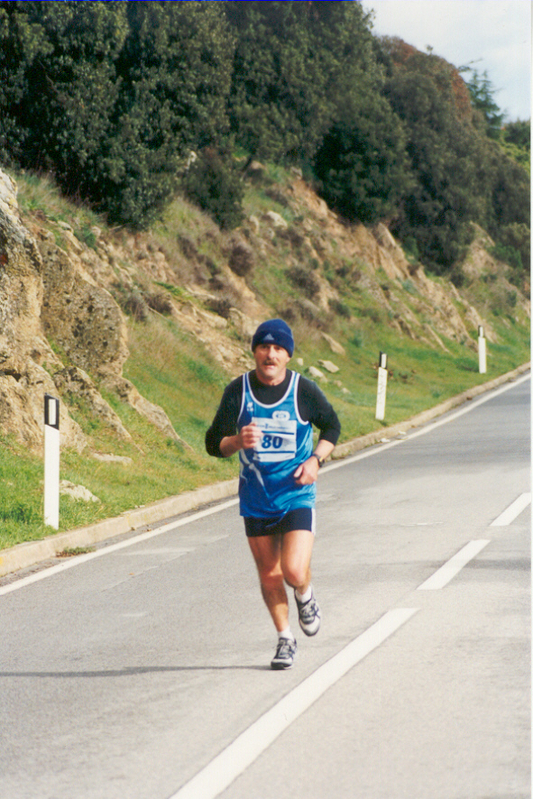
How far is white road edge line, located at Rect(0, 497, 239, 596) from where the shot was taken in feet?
28.0

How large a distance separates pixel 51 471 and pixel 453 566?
4448 mm

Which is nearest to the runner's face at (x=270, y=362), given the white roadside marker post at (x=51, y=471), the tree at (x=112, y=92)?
the white roadside marker post at (x=51, y=471)

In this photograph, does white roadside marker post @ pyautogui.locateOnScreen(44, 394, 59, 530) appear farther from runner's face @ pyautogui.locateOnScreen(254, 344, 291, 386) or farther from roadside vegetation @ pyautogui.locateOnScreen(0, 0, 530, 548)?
runner's face @ pyautogui.locateOnScreen(254, 344, 291, 386)

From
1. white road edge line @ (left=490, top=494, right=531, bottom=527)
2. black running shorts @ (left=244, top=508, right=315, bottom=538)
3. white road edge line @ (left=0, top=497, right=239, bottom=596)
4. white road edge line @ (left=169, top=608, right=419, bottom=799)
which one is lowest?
white road edge line @ (left=0, top=497, right=239, bottom=596)

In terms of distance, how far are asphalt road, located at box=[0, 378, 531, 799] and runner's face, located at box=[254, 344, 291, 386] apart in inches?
64.3

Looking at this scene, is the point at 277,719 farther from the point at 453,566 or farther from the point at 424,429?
the point at 424,429

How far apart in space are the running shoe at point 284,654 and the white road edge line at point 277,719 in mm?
177

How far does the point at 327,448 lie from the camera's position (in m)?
5.46

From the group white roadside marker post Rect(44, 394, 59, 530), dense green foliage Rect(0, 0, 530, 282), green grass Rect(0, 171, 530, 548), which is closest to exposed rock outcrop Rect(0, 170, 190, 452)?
green grass Rect(0, 171, 530, 548)

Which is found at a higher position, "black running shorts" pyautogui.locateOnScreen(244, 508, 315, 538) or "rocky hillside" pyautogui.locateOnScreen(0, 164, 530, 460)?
"rocky hillside" pyautogui.locateOnScreen(0, 164, 530, 460)

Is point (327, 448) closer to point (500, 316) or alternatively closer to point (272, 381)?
point (272, 381)

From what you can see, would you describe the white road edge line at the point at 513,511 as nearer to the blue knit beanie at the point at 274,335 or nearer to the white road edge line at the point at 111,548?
the white road edge line at the point at 111,548

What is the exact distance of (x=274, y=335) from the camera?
532 cm

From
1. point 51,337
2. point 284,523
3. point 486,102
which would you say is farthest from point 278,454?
point 486,102
